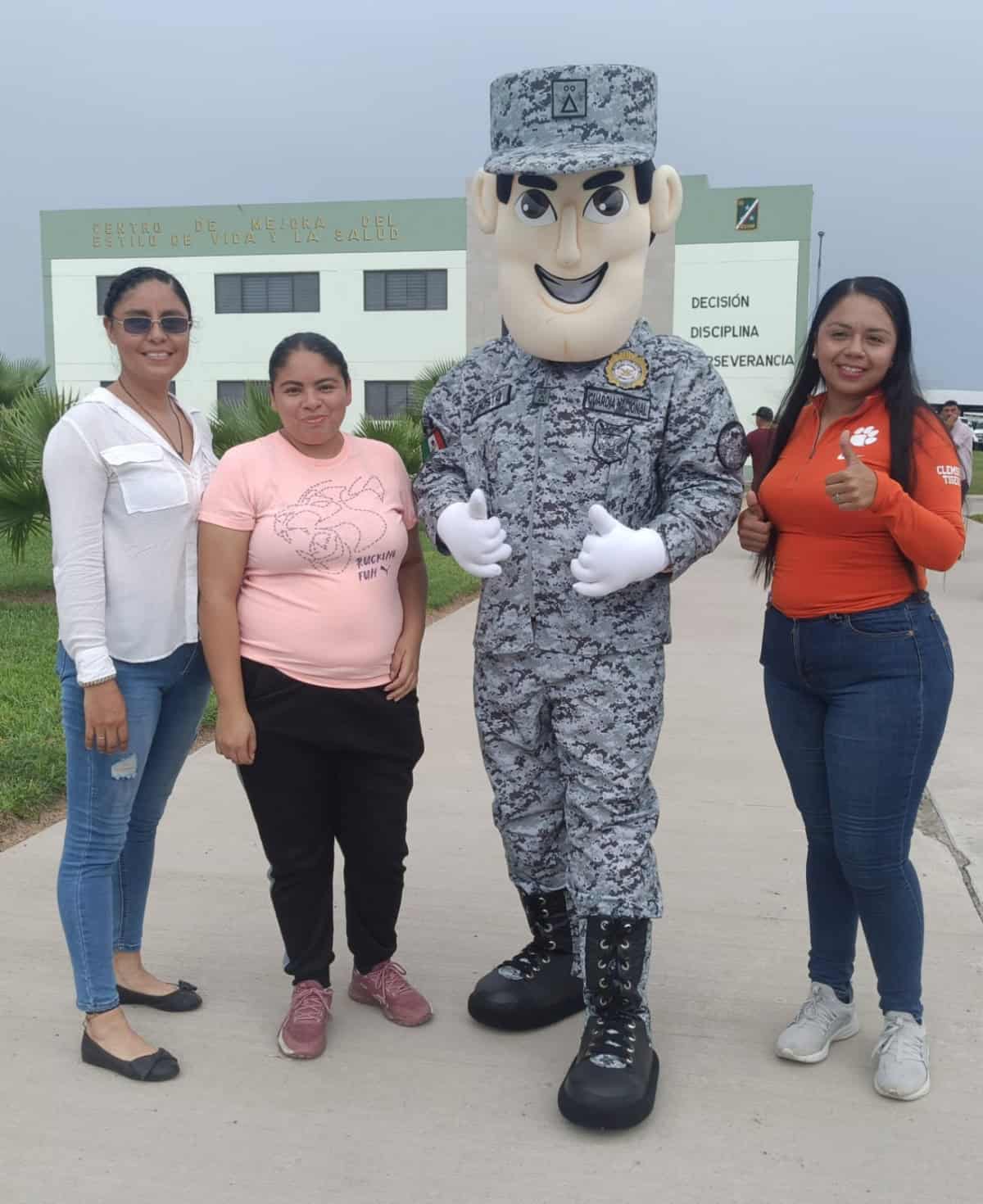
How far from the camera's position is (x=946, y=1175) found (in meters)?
2.24

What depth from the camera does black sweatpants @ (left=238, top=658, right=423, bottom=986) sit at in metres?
2.64

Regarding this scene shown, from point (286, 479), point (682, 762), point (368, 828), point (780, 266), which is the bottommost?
point (682, 762)

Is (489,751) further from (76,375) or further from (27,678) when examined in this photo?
(76,375)

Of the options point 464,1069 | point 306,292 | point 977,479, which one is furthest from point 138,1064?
point 977,479

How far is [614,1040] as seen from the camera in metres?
2.53

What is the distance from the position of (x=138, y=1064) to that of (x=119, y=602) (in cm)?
102

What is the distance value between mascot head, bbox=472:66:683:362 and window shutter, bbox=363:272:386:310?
87.1 ft

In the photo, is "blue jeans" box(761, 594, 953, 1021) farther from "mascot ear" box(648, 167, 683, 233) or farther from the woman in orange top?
"mascot ear" box(648, 167, 683, 233)

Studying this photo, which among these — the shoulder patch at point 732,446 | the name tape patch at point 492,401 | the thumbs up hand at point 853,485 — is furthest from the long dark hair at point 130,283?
the thumbs up hand at point 853,485

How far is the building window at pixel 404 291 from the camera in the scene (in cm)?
2791

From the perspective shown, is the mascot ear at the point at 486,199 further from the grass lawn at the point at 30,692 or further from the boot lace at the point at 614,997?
the grass lawn at the point at 30,692

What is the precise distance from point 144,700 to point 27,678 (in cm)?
383

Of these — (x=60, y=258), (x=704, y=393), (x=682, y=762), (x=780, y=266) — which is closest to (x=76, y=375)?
(x=60, y=258)

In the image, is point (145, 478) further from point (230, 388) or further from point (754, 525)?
point (230, 388)
